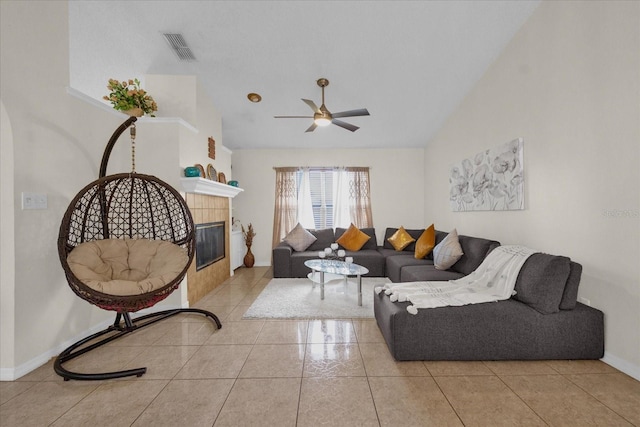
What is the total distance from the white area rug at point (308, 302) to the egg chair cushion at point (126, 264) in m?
1.04

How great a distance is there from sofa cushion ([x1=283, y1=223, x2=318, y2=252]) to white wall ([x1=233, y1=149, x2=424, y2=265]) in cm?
83

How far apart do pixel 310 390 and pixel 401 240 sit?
3692 mm

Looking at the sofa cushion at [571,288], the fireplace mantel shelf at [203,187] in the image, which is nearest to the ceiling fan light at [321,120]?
the fireplace mantel shelf at [203,187]

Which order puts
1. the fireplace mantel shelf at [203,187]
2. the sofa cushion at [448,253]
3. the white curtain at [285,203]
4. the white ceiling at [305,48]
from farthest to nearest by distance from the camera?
the white curtain at [285,203], the sofa cushion at [448,253], the fireplace mantel shelf at [203,187], the white ceiling at [305,48]

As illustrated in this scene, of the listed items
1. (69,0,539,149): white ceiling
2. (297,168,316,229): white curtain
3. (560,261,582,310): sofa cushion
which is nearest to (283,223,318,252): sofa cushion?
(297,168,316,229): white curtain

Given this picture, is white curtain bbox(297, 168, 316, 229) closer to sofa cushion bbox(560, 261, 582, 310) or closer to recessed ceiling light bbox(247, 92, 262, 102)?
recessed ceiling light bbox(247, 92, 262, 102)

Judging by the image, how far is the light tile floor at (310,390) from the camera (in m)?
1.51

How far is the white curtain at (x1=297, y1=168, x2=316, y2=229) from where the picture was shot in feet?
19.2

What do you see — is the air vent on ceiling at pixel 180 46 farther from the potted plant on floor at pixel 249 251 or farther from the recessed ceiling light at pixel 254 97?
the potted plant on floor at pixel 249 251

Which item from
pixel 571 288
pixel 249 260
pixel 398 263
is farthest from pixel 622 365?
pixel 249 260

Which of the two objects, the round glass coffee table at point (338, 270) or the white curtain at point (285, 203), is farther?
the white curtain at point (285, 203)

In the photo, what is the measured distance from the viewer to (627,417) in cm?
150

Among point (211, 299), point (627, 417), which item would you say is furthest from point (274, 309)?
point (627, 417)

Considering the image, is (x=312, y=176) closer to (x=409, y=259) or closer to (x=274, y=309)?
(x=409, y=259)
